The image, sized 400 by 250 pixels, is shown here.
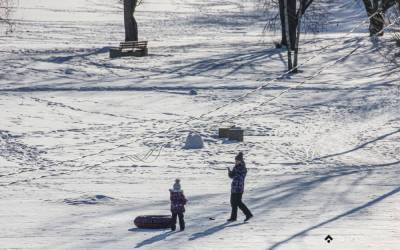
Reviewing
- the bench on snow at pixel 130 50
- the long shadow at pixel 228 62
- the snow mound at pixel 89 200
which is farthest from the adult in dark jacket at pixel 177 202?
the bench on snow at pixel 130 50

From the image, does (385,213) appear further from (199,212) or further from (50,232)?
(50,232)

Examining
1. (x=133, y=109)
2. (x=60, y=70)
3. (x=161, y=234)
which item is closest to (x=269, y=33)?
(x=60, y=70)

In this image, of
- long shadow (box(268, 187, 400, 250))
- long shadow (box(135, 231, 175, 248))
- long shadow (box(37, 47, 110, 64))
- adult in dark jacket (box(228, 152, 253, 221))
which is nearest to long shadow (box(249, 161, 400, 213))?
adult in dark jacket (box(228, 152, 253, 221))

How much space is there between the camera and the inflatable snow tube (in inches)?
697

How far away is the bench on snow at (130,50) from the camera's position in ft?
134

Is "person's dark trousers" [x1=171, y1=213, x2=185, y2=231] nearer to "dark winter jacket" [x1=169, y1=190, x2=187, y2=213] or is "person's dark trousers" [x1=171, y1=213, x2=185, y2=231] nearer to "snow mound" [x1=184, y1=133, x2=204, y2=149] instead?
"dark winter jacket" [x1=169, y1=190, x2=187, y2=213]

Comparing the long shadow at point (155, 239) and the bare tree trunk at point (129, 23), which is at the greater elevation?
the bare tree trunk at point (129, 23)

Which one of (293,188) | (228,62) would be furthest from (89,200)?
(228,62)

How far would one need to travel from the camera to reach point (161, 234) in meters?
17.4

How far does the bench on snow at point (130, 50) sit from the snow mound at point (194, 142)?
48.6ft

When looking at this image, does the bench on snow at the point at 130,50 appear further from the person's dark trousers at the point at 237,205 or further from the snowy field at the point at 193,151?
the person's dark trousers at the point at 237,205

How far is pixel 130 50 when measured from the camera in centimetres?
4156

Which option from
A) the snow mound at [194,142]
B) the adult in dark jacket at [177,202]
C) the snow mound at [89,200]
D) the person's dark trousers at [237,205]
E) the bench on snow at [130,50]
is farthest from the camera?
the bench on snow at [130,50]

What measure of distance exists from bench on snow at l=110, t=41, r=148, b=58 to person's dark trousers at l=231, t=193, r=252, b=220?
23105mm
